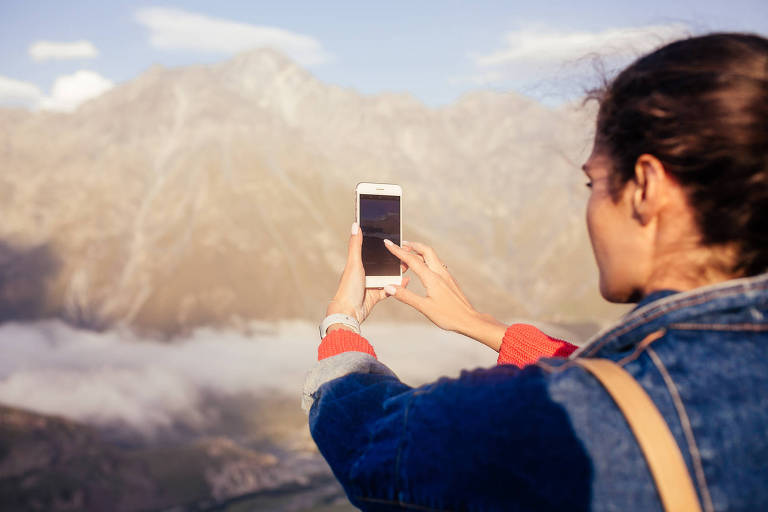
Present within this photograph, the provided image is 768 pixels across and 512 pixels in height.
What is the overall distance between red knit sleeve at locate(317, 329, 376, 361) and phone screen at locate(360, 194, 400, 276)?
33.4 inches

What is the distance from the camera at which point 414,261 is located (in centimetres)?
229

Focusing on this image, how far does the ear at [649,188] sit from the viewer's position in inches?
48.3

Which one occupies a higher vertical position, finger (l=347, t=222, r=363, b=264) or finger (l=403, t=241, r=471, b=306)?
finger (l=347, t=222, r=363, b=264)

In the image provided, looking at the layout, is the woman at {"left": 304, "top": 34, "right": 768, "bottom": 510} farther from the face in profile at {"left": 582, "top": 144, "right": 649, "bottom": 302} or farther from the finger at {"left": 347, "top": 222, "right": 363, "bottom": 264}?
the finger at {"left": 347, "top": 222, "right": 363, "bottom": 264}

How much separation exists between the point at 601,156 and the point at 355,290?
943 mm

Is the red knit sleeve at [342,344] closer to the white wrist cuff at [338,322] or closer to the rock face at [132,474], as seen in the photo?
the white wrist cuff at [338,322]

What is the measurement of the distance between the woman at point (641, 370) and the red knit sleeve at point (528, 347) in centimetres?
68

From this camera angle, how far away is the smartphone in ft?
8.21

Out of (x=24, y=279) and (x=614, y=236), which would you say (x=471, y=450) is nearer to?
(x=614, y=236)

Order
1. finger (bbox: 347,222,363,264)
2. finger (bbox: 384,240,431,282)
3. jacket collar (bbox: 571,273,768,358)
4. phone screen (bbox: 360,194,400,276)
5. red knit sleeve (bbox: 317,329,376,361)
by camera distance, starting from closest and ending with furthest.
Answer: jacket collar (bbox: 571,273,768,358) < red knit sleeve (bbox: 317,329,376,361) < finger (bbox: 347,222,363,264) < finger (bbox: 384,240,431,282) < phone screen (bbox: 360,194,400,276)

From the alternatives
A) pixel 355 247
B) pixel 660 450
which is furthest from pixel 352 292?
pixel 660 450

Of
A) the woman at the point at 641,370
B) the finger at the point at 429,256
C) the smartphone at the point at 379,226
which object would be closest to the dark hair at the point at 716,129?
the woman at the point at 641,370

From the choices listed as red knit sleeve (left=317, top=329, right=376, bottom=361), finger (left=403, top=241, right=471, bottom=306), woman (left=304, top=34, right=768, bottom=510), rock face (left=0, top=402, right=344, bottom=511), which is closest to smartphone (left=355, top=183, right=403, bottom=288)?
finger (left=403, top=241, right=471, bottom=306)

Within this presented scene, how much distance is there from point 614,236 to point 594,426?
49cm
